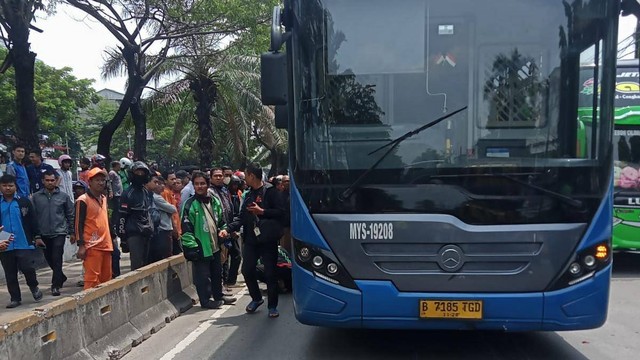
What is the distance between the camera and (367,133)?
15.5 ft

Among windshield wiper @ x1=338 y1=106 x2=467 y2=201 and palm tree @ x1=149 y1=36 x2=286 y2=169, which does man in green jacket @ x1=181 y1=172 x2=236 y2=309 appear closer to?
windshield wiper @ x1=338 y1=106 x2=467 y2=201

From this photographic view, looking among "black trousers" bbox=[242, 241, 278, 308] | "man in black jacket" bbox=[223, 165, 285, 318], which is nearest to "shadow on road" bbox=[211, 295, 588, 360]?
"black trousers" bbox=[242, 241, 278, 308]

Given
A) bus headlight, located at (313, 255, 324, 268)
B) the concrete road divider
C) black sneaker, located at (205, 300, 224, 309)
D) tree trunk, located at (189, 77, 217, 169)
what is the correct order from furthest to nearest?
tree trunk, located at (189, 77, 217, 169)
black sneaker, located at (205, 300, 224, 309)
bus headlight, located at (313, 255, 324, 268)
the concrete road divider

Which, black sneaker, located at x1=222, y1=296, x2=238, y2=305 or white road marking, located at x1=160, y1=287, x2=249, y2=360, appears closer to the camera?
white road marking, located at x1=160, y1=287, x2=249, y2=360

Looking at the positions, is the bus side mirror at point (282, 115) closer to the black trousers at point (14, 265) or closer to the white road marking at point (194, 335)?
the white road marking at point (194, 335)

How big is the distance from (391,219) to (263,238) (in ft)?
8.61

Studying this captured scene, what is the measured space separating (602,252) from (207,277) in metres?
4.79

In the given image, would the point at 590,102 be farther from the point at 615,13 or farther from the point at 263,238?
the point at 263,238

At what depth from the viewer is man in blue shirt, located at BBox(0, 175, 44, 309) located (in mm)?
7324

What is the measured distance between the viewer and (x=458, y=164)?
182 inches

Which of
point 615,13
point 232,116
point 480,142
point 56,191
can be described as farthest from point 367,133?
point 232,116

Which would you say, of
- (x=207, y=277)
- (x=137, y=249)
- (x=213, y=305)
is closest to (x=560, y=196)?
(x=207, y=277)

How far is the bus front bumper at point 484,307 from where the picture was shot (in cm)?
451

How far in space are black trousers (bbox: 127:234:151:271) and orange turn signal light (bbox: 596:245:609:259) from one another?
18.1ft
